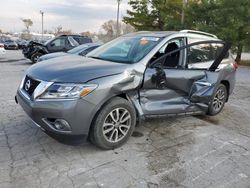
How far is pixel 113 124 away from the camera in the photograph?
137 inches

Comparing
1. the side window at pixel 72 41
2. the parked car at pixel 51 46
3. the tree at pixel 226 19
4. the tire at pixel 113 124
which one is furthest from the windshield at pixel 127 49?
the tree at pixel 226 19

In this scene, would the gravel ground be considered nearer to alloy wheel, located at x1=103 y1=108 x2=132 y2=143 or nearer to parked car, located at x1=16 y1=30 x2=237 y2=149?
alloy wheel, located at x1=103 y1=108 x2=132 y2=143

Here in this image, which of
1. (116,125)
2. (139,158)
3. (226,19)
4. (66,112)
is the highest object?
(226,19)

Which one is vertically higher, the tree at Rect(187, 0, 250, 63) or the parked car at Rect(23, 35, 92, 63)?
the tree at Rect(187, 0, 250, 63)

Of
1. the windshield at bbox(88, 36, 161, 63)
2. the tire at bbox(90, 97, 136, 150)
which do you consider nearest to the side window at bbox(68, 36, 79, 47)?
the windshield at bbox(88, 36, 161, 63)

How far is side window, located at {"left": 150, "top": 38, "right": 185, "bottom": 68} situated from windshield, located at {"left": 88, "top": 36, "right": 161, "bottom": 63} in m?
0.16

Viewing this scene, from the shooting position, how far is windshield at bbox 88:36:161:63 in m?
3.84

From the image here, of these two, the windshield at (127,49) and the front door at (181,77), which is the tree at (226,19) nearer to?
the front door at (181,77)

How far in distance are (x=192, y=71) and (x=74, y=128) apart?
2303mm

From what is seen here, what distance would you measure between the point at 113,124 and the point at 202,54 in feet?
7.54

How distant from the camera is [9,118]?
4.52 metres

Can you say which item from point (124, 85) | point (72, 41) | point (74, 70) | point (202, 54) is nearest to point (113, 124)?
point (124, 85)

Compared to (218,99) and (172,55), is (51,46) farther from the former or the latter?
(172,55)

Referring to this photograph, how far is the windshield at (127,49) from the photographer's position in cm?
384
